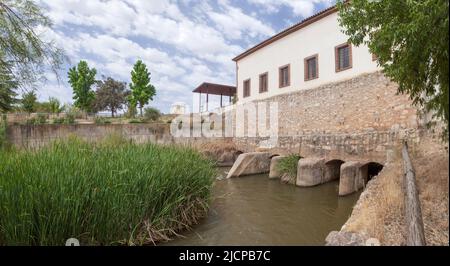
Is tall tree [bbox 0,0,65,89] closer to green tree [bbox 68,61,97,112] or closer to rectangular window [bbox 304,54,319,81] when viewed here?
rectangular window [bbox 304,54,319,81]

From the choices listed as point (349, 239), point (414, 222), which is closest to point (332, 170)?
point (349, 239)

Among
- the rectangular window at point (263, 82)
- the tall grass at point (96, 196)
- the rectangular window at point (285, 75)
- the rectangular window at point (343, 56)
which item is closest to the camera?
the tall grass at point (96, 196)

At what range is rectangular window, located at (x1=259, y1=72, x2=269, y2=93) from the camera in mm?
17125

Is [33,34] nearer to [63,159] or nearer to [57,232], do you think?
[63,159]

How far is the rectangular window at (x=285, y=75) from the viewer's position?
15.4m

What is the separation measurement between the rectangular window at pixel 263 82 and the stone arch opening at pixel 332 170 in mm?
7037

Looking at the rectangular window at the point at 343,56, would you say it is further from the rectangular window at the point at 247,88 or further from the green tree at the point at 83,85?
the green tree at the point at 83,85

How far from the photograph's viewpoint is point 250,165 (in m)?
13.7

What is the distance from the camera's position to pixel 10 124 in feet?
57.2

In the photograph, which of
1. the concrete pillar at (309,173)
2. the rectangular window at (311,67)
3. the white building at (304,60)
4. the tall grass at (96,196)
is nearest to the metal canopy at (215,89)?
the white building at (304,60)

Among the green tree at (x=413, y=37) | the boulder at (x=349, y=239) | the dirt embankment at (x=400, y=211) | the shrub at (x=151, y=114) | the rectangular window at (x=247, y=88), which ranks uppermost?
the rectangular window at (x=247, y=88)

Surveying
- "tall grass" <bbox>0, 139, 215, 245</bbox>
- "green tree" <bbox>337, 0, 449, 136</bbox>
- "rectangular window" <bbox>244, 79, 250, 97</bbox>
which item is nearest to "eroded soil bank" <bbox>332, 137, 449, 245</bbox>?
"green tree" <bbox>337, 0, 449, 136</bbox>

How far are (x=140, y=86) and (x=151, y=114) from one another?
10427 mm
